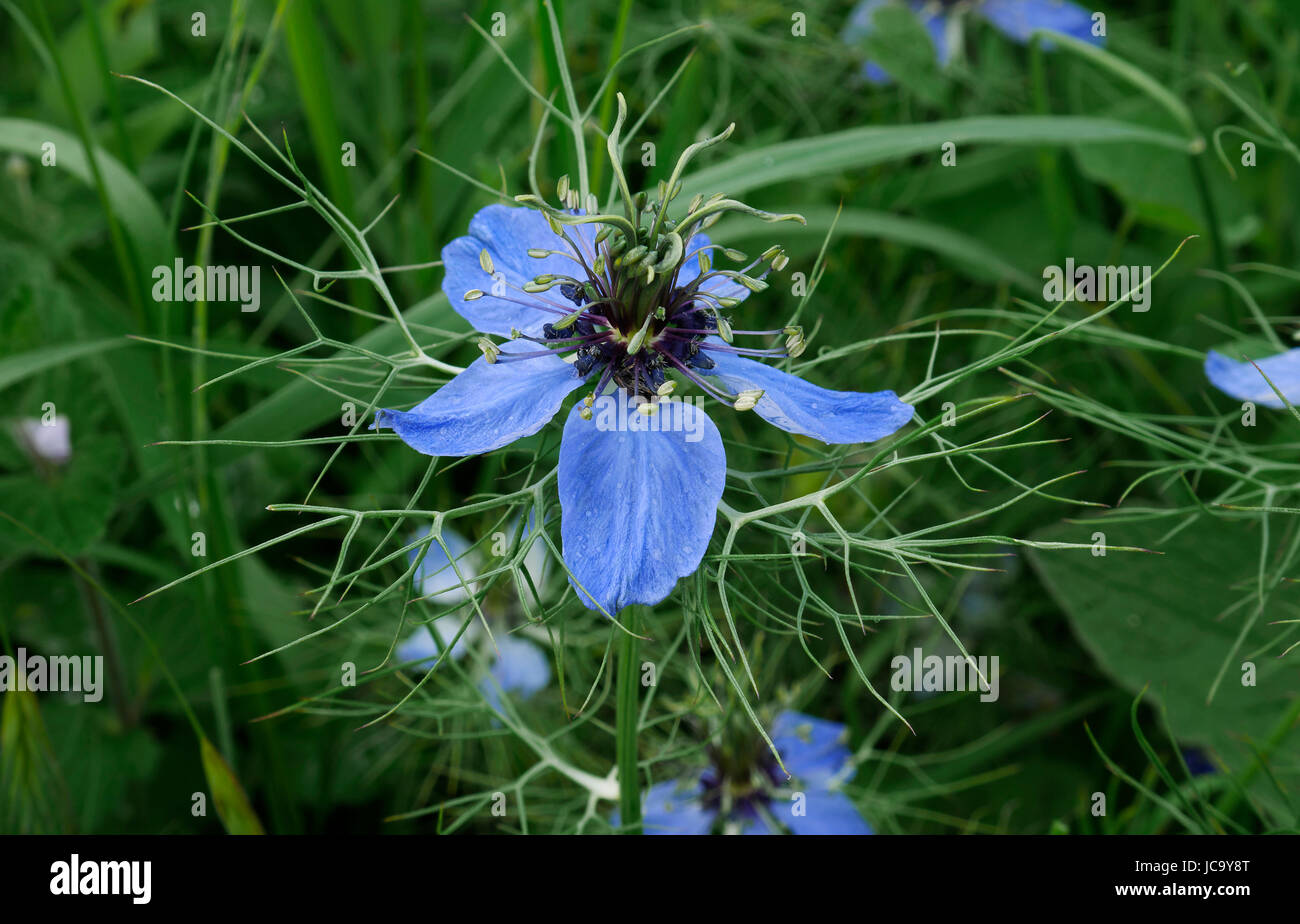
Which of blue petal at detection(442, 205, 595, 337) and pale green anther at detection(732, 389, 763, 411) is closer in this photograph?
pale green anther at detection(732, 389, 763, 411)

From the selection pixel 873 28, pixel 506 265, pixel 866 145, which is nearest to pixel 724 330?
pixel 506 265

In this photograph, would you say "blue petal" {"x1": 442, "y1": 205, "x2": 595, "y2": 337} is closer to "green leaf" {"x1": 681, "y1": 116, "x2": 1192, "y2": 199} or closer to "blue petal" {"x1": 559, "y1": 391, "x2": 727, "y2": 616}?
"blue petal" {"x1": 559, "y1": 391, "x2": 727, "y2": 616}

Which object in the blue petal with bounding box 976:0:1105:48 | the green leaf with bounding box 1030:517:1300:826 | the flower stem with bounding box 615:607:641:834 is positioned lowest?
the flower stem with bounding box 615:607:641:834

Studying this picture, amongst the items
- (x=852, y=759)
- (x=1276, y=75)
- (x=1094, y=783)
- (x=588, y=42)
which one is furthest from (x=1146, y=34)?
(x=852, y=759)

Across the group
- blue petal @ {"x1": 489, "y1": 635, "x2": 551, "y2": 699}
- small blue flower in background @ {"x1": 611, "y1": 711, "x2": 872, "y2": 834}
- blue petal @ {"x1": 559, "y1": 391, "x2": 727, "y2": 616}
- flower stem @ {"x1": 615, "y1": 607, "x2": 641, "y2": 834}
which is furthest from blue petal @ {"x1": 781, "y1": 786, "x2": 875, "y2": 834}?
blue petal @ {"x1": 559, "y1": 391, "x2": 727, "y2": 616}

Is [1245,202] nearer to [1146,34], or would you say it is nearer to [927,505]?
[1146,34]

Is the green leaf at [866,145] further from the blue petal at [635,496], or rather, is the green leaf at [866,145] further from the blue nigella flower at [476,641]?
the blue nigella flower at [476,641]
